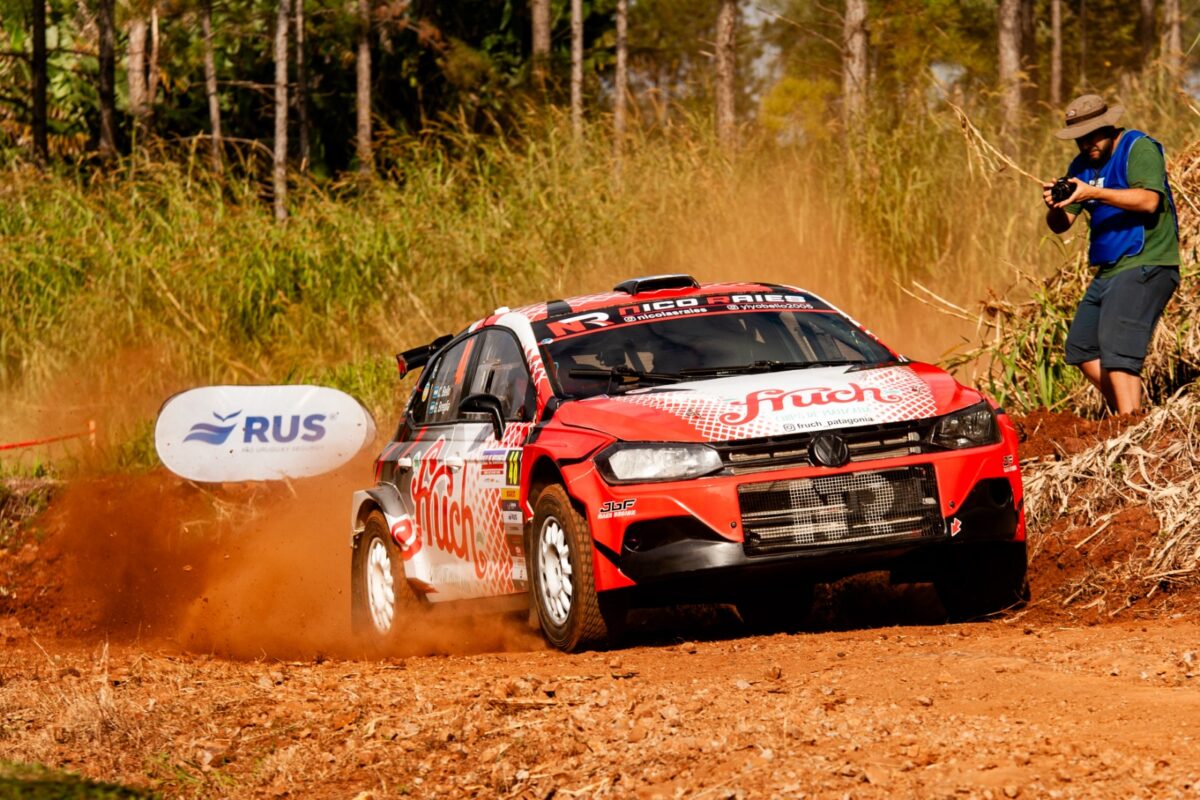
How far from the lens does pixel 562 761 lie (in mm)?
5238

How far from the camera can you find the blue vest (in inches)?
382

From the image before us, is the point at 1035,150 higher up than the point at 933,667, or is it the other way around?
the point at 1035,150

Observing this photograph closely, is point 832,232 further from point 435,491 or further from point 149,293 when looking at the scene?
point 435,491

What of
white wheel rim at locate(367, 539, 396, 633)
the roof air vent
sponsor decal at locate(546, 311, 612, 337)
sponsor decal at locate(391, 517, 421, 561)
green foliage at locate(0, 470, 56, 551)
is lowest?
green foliage at locate(0, 470, 56, 551)

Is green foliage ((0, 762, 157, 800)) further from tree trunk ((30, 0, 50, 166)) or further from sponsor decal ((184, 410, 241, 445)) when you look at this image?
tree trunk ((30, 0, 50, 166))

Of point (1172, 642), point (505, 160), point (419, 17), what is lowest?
point (1172, 642)

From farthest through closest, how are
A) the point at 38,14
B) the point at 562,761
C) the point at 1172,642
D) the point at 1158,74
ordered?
1. the point at 38,14
2. the point at 1158,74
3. the point at 1172,642
4. the point at 562,761

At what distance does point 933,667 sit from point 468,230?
535 inches

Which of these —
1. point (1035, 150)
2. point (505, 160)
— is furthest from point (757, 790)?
point (505, 160)

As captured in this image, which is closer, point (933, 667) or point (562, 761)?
point (562, 761)

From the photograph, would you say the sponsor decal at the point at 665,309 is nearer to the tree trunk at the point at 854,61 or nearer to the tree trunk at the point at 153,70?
the tree trunk at the point at 854,61

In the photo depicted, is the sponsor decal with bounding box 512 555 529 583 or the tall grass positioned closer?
the sponsor decal with bounding box 512 555 529 583

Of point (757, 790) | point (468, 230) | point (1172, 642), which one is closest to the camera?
point (757, 790)

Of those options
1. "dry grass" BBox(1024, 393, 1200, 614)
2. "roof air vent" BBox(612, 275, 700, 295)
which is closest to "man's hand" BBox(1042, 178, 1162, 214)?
"dry grass" BBox(1024, 393, 1200, 614)
